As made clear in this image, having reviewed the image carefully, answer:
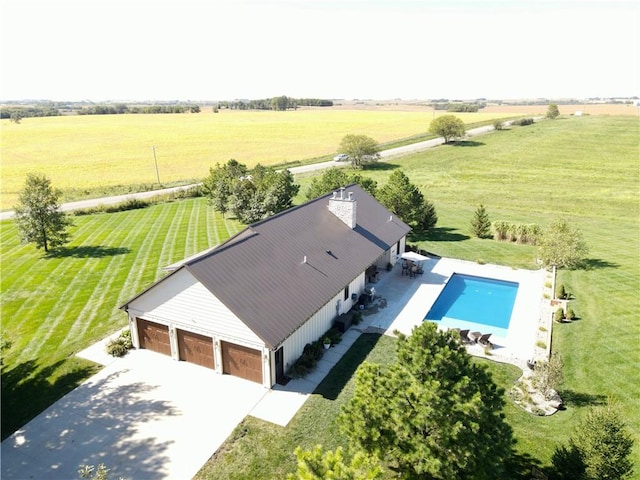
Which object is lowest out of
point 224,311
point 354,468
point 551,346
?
point 551,346

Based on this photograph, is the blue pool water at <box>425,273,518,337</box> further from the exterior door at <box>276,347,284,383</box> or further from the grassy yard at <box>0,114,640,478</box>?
the exterior door at <box>276,347,284,383</box>

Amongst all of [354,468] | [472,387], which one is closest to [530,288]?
[472,387]

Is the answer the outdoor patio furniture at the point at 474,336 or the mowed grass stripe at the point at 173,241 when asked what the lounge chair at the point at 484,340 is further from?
the mowed grass stripe at the point at 173,241

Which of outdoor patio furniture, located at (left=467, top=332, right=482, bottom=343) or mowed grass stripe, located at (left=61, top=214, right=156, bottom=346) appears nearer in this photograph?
outdoor patio furniture, located at (left=467, top=332, right=482, bottom=343)

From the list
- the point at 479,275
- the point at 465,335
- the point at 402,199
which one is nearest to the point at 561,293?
the point at 479,275

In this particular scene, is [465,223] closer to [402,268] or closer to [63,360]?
[402,268]

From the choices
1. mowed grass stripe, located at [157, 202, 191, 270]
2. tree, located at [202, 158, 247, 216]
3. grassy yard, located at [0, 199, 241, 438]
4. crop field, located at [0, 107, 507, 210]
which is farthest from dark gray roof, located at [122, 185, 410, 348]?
crop field, located at [0, 107, 507, 210]

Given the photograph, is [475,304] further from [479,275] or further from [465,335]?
[465,335]
